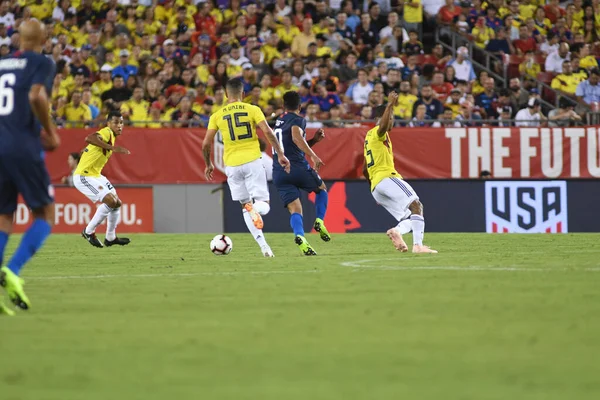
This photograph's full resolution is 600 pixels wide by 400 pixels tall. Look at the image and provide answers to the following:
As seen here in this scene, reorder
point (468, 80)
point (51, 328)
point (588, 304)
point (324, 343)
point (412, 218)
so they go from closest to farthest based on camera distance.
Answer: point (324, 343) → point (51, 328) → point (588, 304) → point (412, 218) → point (468, 80)

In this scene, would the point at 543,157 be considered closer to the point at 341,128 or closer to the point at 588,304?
the point at 341,128

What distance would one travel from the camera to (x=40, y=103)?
8188 millimetres

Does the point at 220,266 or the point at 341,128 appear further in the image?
the point at 341,128

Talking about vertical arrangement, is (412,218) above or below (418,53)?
below

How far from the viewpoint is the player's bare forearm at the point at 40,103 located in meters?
8.19

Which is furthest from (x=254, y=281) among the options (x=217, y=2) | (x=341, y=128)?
(x=217, y=2)

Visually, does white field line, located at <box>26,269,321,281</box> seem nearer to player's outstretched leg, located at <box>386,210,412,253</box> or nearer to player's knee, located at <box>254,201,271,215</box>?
player's knee, located at <box>254,201,271,215</box>

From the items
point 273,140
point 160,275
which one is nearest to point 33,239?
point 160,275

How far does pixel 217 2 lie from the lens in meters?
27.8

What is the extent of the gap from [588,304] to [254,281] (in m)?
3.47

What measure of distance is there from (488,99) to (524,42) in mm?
2779

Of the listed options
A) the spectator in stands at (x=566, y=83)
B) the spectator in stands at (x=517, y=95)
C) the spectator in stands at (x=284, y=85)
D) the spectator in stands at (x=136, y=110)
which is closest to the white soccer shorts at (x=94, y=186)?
the spectator in stands at (x=136, y=110)

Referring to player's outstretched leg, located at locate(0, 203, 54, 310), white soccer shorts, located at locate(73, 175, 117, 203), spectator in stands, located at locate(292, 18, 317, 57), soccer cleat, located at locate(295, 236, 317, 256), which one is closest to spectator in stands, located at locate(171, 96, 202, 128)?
spectator in stands, located at locate(292, 18, 317, 57)

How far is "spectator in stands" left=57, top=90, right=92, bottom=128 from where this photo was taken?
24734mm
